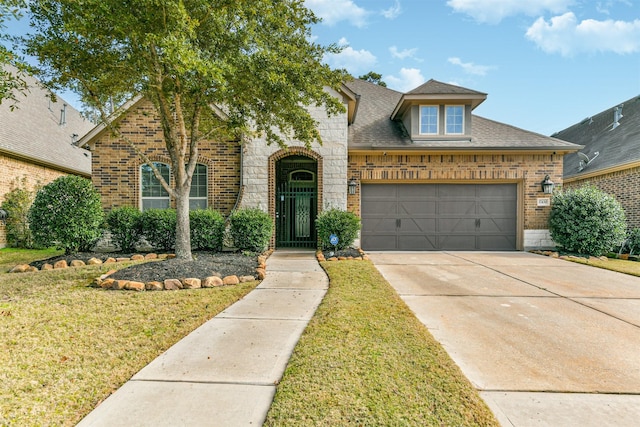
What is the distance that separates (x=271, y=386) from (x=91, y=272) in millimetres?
5882

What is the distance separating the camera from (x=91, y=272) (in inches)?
259

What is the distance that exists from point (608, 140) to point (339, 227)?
1304 cm

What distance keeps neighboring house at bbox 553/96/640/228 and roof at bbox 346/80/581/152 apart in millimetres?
2778

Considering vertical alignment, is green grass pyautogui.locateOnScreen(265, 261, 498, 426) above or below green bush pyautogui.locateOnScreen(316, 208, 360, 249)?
below

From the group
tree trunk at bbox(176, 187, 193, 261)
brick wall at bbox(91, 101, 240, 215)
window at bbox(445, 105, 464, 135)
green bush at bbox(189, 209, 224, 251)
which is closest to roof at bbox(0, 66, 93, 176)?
brick wall at bbox(91, 101, 240, 215)

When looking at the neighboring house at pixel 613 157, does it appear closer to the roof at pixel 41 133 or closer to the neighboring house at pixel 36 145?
the neighboring house at pixel 36 145

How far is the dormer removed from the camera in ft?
36.0

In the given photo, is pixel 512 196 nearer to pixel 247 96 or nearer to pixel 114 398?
pixel 247 96

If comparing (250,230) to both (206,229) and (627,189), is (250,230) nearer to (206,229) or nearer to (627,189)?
(206,229)

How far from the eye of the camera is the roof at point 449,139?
10484mm

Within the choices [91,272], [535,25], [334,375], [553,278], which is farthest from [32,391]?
[535,25]

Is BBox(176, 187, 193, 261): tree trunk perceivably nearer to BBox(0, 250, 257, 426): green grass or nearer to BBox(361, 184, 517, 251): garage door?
BBox(0, 250, 257, 426): green grass

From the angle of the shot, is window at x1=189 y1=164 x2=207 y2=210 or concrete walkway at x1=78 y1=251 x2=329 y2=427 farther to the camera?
window at x1=189 y1=164 x2=207 y2=210

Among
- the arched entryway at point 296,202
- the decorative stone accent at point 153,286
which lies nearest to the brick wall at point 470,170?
the arched entryway at point 296,202
